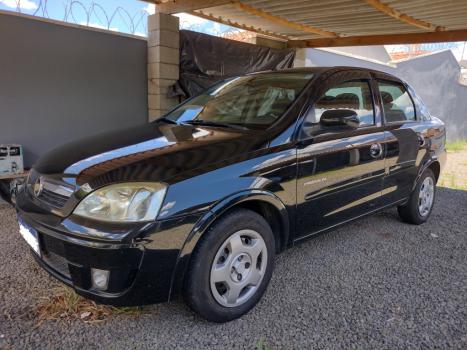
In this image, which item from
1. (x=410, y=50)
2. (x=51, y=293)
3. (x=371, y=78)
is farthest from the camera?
(x=410, y=50)

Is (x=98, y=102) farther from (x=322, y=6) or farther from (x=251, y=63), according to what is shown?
(x=322, y=6)

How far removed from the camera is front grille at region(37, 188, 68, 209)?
217 centimetres

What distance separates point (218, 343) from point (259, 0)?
4.71 metres

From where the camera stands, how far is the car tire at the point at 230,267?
2154 millimetres

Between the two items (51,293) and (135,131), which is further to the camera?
(135,131)

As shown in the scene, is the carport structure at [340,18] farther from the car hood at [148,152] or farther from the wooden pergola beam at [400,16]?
the car hood at [148,152]

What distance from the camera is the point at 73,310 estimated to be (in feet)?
7.97

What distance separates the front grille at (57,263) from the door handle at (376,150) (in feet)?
8.23

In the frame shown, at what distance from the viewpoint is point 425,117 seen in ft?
13.8

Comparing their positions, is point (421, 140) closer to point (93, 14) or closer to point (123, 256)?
point (123, 256)

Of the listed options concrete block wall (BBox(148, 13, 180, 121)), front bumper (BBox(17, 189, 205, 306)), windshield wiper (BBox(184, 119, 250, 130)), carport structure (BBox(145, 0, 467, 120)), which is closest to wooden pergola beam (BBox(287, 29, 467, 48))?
carport structure (BBox(145, 0, 467, 120))

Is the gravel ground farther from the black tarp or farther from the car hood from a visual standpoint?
the black tarp

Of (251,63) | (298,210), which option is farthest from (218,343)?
(251,63)

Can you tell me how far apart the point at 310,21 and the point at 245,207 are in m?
5.09
